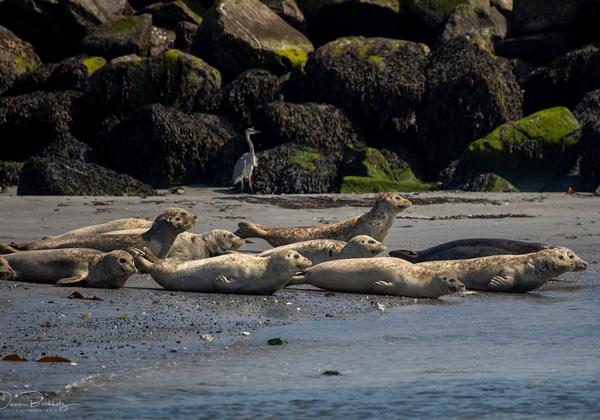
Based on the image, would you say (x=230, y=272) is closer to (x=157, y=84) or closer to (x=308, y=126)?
(x=308, y=126)

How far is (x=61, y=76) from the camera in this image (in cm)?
2098

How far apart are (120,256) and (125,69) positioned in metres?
12.7

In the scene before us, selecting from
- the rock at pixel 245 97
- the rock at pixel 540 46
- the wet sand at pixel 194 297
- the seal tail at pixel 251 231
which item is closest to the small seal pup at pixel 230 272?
the wet sand at pixel 194 297

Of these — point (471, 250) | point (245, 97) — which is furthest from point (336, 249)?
point (245, 97)

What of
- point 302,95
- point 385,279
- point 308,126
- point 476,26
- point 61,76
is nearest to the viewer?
point 385,279

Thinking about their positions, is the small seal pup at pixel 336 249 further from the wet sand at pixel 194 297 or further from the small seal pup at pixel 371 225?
the small seal pup at pixel 371 225

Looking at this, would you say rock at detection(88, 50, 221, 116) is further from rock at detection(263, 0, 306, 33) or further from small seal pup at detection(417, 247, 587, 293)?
small seal pup at detection(417, 247, 587, 293)

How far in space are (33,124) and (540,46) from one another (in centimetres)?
860

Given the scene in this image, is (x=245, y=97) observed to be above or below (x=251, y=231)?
above

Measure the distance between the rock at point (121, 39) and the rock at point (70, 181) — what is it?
6.33 m

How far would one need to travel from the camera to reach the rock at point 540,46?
68.7 feet

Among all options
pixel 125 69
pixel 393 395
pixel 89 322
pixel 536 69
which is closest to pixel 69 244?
pixel 89 322

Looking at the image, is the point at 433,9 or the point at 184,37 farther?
the point at 433,9

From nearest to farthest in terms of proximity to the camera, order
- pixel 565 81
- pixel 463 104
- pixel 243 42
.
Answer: pixel 463 104 < pixel 565 81 < pixel 243 42
